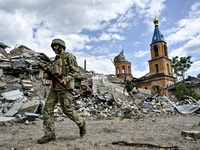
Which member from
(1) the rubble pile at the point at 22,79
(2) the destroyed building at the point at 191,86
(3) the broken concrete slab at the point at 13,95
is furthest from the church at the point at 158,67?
(3) the broken concrete slab at the point at 13,95

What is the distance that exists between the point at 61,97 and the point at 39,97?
697 cm

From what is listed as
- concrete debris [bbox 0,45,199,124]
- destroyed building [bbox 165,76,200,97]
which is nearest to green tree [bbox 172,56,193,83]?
destroyed building [bbox 165,76,200,97]

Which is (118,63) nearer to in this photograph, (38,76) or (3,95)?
(38,76)

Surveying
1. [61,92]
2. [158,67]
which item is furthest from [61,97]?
Answer: [158,67]

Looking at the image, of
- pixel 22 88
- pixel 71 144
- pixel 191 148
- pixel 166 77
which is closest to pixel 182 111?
pixel 191 148

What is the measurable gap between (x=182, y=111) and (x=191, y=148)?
5308 millimetres

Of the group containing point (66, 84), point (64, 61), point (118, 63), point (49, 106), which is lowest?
point (49, 106)

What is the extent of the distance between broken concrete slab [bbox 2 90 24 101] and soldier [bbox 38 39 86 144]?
659 centimetres

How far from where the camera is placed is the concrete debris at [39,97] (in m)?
6.44

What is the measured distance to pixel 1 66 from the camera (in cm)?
925

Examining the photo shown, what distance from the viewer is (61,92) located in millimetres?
2564

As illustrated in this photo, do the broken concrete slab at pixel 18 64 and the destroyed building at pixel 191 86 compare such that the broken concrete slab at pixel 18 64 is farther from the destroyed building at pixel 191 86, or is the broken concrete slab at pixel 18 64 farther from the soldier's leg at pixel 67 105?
the destroyed building at pixel 191 86

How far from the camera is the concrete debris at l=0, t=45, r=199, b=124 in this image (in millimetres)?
6438

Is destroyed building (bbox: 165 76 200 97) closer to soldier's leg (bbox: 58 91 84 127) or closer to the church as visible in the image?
the church
